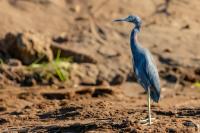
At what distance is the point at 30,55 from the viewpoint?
14.1 m

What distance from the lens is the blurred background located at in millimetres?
12742

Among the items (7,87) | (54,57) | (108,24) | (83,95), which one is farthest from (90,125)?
(108,24)

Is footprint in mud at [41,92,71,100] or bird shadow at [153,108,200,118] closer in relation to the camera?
bird shadow at [153,108,200,118]

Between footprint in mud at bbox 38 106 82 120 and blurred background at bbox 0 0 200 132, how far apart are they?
575 mm

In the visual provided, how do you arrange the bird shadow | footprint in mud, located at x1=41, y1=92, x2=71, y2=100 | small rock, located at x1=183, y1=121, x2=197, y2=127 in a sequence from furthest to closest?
footprint in mud, located at x1=41, y1=92, x2=71, y2=100 → the bird shadow → small rock, located at x1=183, y1=121, x2=197, y2=127

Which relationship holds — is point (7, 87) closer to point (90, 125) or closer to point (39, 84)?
point (39, 84)

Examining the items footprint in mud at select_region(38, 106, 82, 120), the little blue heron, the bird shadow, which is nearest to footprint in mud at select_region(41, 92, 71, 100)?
footprint in mud at select_region(38, 106, 82, 120)

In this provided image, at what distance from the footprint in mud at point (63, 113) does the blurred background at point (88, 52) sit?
58 centimetres

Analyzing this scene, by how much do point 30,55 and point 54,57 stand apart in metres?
0.49

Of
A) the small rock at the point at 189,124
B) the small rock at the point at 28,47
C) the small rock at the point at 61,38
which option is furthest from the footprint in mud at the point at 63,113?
the small rock at the point at 61,38

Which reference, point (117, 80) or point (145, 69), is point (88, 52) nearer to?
point (117, 80)

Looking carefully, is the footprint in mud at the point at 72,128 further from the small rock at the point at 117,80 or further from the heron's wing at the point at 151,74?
the small rock at the point at 117,80

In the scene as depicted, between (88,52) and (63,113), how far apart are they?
4.47 metres

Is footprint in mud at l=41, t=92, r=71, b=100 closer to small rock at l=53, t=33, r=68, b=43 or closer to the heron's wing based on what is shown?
small rock at l=53, t=33, r=68, b=43
